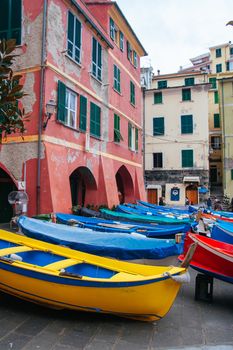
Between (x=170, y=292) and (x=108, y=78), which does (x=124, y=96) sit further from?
(x=170, y=292)

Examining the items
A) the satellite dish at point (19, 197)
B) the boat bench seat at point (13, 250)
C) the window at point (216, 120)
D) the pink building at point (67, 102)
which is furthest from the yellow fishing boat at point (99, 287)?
the window at point (216, 120)

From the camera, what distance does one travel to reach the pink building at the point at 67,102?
10797 mm

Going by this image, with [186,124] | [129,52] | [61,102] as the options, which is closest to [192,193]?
[186,124]

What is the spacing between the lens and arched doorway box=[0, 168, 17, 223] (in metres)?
13.1

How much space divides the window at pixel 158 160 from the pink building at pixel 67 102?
1225cm

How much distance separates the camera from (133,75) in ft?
66.3

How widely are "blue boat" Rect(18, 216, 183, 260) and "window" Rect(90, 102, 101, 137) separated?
7.27 m

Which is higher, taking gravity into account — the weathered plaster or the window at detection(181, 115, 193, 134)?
the window at detection(181, 115, 193, 134)

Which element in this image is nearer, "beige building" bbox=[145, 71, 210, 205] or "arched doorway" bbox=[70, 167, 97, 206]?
"arched doorway" bbox=[70, 167, 97, 206]

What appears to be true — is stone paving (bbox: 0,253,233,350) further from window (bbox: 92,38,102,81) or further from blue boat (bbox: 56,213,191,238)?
window (bbox: 92,38,102,81)

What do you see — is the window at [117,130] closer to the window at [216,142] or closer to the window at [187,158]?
the window at [187,158]

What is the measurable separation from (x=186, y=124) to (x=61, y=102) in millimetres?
20328

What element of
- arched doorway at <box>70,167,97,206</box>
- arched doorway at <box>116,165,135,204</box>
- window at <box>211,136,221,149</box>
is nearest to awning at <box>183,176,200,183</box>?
window at <box>211,136,221,149</box>

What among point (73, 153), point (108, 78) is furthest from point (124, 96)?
point (73, 153)
